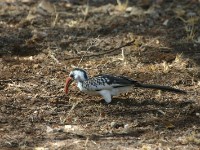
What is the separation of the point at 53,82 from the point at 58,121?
94cm

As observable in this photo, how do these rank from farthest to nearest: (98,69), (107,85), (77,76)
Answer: (98,69) < (77,76) < (107,85)

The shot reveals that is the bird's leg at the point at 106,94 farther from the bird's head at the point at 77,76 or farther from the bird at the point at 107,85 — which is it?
the bird's head at the point at 77,76

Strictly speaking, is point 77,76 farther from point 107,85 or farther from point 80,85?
point 107,85

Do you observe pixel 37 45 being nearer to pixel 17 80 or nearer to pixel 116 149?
pixel 17 80

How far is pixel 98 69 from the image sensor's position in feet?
20.2

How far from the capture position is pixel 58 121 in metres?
4.89

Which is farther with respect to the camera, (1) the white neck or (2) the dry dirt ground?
(1) the white neck

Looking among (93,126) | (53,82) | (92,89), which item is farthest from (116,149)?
(53,82)

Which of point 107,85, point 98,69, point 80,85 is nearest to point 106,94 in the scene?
point 107,85

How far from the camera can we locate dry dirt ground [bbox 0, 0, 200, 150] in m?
4.66

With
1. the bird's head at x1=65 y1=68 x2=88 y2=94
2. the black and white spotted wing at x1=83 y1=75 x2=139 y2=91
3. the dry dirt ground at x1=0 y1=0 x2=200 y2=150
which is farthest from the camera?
the bird's head at x1=65 y1=68 x2=88 y2=94

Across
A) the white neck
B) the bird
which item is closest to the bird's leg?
the bird

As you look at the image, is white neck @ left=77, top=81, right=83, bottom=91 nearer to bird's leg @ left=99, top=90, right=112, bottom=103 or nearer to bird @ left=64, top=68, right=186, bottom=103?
bird @ left=64, top=68, right=186, bottom=103

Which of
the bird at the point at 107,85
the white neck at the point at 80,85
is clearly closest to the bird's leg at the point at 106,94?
the bird at the point at 107,85
